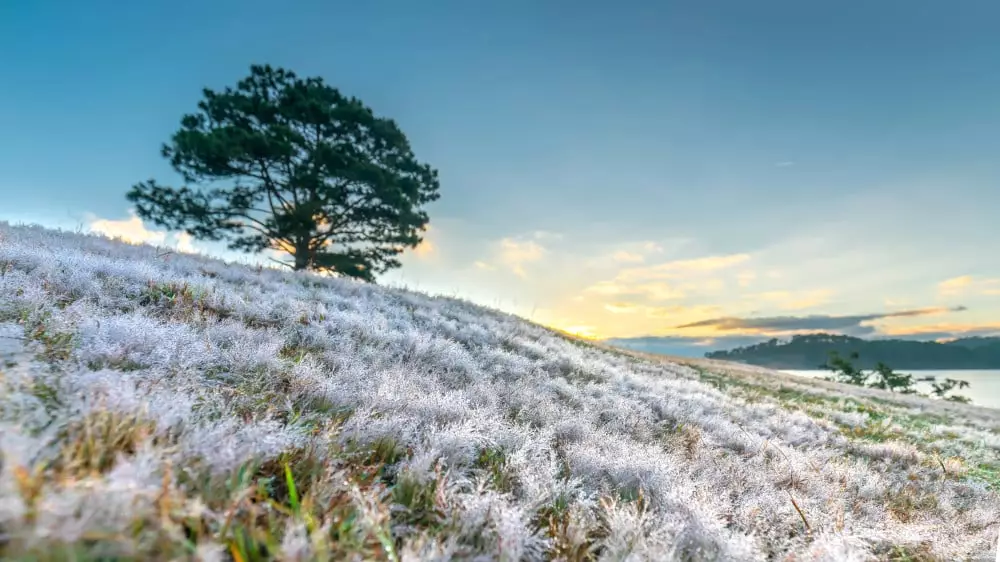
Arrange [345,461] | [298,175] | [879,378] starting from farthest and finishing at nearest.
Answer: [879,378]
[298,175]
[345,461]

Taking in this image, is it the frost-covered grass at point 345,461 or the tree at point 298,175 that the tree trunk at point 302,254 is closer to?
the tree at point 298,175

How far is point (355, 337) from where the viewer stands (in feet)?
19.5

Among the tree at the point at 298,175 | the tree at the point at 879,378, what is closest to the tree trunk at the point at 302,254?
the tree at the point at 298,175

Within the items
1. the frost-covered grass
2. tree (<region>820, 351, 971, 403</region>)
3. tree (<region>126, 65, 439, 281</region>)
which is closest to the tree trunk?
tree (<region>126, 65, 439, 281</region>)

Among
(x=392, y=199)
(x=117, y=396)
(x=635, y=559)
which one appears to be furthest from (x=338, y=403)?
(x=392, y=199)

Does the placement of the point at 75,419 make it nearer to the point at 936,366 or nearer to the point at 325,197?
the point at 325,197

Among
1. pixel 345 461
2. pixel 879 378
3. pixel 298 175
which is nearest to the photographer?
pixel 345 461

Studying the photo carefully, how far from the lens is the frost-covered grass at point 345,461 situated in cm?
148

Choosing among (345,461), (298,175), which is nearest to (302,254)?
(298,175)

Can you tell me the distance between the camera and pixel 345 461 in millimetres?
2400

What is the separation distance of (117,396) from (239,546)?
40.3 inches

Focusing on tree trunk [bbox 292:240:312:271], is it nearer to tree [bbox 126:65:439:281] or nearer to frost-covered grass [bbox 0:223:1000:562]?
tree [bbox 126:65:439:281]

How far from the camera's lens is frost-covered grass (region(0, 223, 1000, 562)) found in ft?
4.85

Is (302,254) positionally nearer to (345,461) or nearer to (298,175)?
(298,175)
